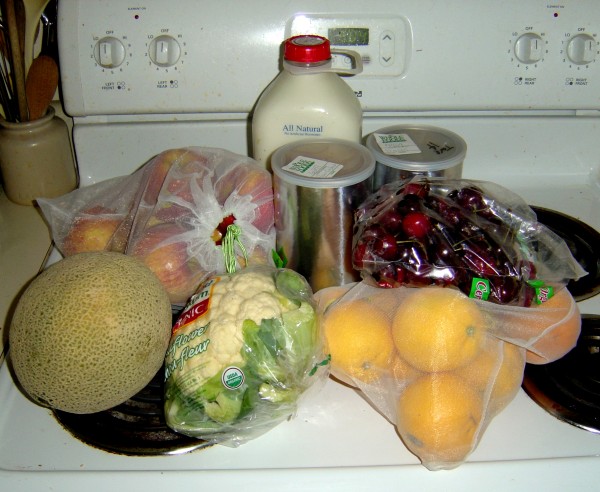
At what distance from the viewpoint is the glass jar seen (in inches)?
35.6

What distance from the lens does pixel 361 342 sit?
2.01ft

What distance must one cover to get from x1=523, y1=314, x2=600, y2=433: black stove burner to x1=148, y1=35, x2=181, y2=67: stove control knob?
63 centimetres

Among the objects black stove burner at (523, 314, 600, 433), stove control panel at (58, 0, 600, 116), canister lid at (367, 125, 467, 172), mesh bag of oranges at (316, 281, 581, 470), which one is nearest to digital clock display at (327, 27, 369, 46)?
stove control panel at (58, 0, 600, 116)

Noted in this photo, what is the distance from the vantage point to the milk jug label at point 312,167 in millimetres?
706

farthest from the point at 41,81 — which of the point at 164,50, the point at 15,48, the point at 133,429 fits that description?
the point at 133,429

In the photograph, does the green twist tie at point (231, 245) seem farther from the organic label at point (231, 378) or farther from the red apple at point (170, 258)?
the organic label at point (231, 378)

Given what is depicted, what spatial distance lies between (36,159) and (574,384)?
803 millimetres

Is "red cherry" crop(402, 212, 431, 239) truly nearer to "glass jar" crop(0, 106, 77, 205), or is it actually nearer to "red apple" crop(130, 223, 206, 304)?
"red apple" crop(130, 223, 206, 304)

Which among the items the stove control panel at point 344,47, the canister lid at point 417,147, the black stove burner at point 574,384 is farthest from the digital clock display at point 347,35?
the black stove burner at point 574,384

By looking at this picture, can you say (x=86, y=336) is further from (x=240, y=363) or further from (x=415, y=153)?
(x=415, y=153)

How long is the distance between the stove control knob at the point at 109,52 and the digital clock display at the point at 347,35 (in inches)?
11.8

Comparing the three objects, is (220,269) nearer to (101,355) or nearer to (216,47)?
(101,355)

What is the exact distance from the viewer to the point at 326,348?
64 cm

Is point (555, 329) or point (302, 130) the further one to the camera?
point (302, 130)
